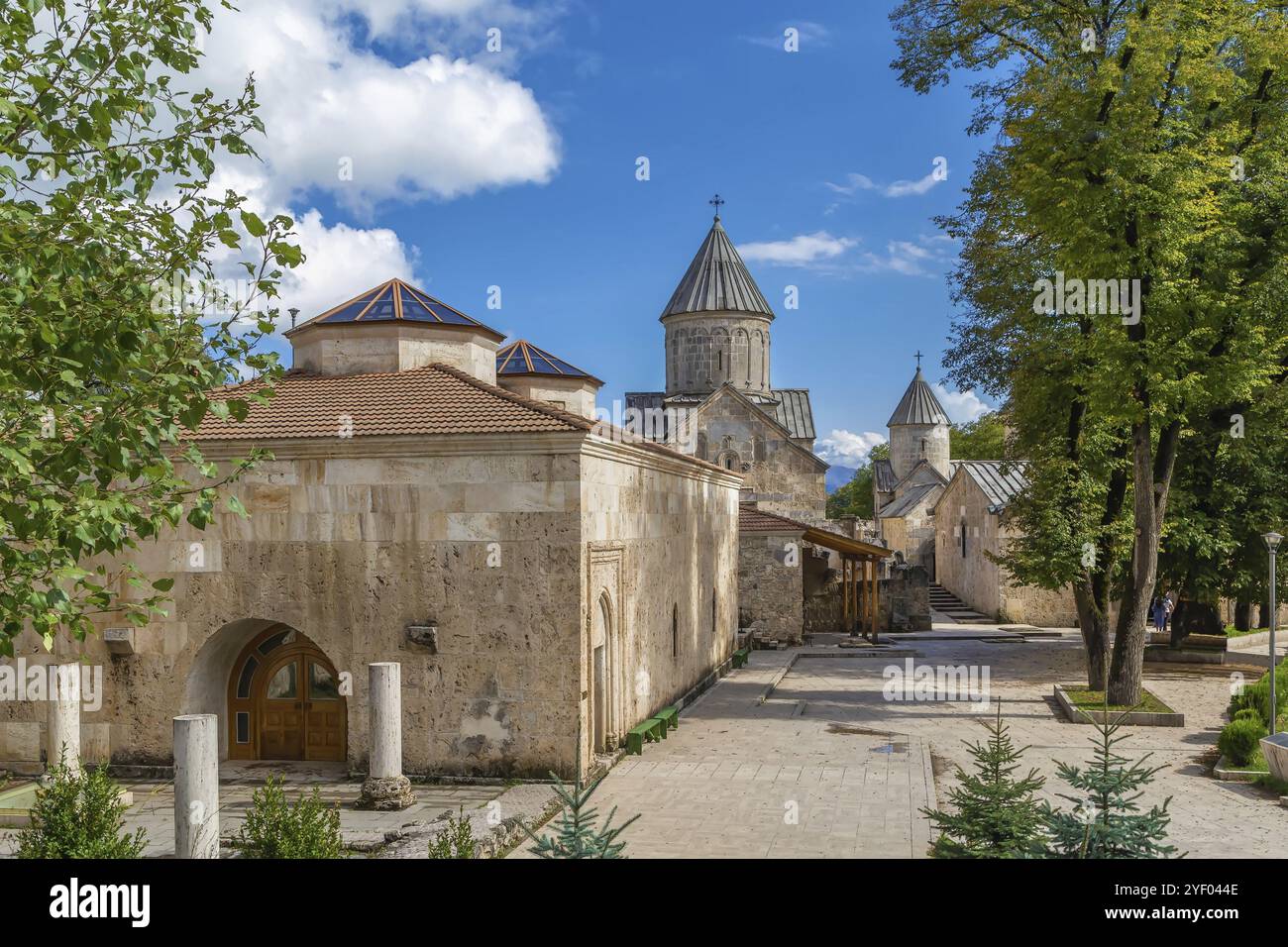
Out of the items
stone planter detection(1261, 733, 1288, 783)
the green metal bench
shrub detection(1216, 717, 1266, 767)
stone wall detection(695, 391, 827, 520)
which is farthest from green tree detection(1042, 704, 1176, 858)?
stone wall detection(695, 391, 827, 520)

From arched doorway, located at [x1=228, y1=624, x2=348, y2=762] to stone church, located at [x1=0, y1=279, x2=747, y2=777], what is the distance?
28 millimetres

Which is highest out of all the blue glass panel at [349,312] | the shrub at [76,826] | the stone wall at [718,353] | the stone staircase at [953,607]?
the stone wall at [718,353]

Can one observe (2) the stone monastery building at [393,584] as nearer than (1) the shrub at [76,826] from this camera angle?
No

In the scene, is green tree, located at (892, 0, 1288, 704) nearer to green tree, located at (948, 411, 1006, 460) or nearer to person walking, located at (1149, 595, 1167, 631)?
person walking, located at (1149, 595, 1167, 631)

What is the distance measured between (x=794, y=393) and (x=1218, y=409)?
2815 cm

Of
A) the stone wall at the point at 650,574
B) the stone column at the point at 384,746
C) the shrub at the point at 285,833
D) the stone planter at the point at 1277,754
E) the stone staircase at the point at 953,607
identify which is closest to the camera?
the shrub at the point at 285,833

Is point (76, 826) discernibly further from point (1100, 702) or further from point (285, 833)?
point (1100, 702)

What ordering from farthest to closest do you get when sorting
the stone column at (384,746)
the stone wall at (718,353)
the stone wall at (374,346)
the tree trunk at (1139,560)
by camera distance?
the stone wall at (718,353), the tree trunk at (1139,560), the stone wall at (374,346), the stone column at (384,746)

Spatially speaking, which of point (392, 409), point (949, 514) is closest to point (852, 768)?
point (392, 409)

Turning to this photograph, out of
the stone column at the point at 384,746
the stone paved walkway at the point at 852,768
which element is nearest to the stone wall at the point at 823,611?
the stone paved walkway at the point at 852,768

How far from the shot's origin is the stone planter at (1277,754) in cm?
Answer: 1362

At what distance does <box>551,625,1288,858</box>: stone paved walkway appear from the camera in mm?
11570

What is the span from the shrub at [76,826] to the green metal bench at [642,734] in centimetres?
745

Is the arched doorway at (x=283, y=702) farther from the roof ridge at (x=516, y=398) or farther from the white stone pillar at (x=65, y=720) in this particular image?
the roof ridge at (x=516, y=398)
